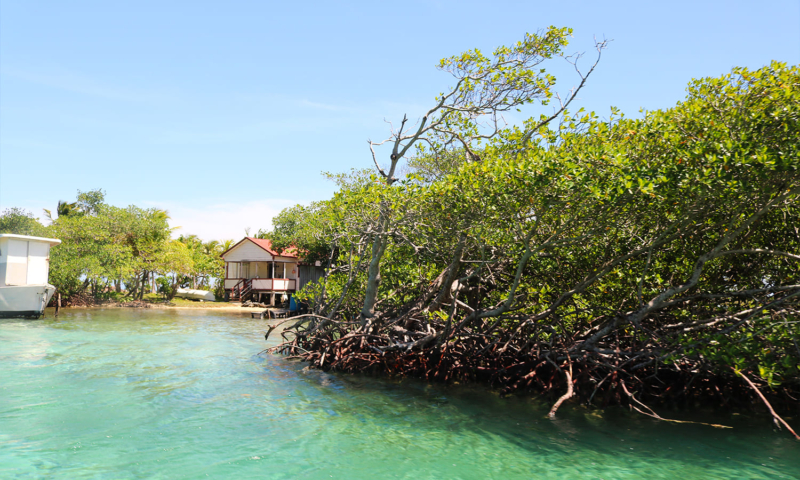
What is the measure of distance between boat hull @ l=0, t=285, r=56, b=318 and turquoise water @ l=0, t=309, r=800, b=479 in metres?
13.7

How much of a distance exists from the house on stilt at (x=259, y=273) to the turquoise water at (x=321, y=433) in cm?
2252

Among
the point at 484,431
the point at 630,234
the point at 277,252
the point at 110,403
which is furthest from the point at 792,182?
the point at 277,252

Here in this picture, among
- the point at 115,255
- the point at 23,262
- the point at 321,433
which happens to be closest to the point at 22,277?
the point at 23,262

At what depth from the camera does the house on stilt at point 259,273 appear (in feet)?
115

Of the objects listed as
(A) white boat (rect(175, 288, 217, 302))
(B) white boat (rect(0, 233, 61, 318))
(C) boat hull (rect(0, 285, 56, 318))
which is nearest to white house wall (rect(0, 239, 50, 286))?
(B) white boat (rect(0, 233, 61, 318))

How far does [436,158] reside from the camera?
36.9ft

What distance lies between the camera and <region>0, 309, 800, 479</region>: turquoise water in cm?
643

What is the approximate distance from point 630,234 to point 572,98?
8.31 feet

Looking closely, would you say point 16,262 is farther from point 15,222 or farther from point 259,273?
point 15,222

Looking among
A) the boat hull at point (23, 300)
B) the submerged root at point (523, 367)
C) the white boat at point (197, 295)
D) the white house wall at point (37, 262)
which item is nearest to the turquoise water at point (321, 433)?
the submerged root at point (523, 367)

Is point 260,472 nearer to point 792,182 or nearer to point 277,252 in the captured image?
point 792,182

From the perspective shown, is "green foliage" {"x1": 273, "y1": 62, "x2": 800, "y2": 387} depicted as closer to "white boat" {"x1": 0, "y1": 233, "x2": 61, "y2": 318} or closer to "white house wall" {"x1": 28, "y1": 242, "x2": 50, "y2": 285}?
"white boat" {"x1": 0, "y1": 233, "x2": 61, "y2": 318}

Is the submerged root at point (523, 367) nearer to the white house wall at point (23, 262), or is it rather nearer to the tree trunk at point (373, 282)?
the tree trunk at point (373, 282)

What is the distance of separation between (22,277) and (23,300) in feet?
3.31
